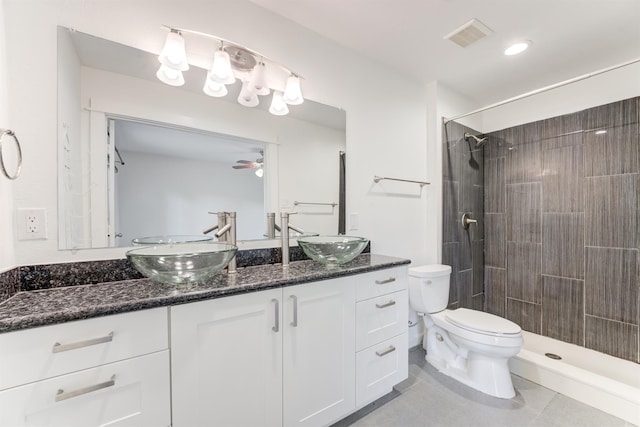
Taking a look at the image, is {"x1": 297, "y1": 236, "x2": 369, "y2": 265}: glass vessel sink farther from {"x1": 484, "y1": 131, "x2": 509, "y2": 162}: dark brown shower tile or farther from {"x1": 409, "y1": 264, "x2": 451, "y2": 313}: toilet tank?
{"x1": 484, "y1": 131, "x2": 509, "y2": 162}: dark brown shower tile

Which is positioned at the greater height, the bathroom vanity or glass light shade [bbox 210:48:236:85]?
glass light shade [bbox 210:48:236:85]

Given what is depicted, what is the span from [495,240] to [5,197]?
3.52m

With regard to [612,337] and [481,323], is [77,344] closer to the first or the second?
[481,323]

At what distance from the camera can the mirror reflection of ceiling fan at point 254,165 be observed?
60.2 inches

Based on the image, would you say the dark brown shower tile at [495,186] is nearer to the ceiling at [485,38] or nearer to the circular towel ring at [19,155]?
the ceiling at [485,38]

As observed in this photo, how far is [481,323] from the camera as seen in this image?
1804mm

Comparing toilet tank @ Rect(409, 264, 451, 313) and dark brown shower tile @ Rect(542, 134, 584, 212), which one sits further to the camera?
dark brown shower tile @ Rect(542, 134, 584, 212)

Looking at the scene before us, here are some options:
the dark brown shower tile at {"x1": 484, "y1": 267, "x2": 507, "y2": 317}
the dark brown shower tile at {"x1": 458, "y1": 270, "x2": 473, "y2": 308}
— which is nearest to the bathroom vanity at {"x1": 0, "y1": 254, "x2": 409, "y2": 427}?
the dark brown shower tile at {"x1": 458, "y1": 270, "x2": 473, "y2": 308}

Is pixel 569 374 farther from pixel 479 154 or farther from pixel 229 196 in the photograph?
pixel 229 196

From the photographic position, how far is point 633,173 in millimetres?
1947

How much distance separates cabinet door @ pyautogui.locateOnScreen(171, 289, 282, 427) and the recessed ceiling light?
237 cm

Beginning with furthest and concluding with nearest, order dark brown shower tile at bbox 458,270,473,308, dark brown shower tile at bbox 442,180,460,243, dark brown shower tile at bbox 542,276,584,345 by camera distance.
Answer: dark brown shower tile at bbox 458,270,473,308
dark brown shower tile at bbox 442,180,460,243
dark brown shower tile at bbox 542,276,584,345

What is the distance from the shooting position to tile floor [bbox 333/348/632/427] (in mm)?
1485

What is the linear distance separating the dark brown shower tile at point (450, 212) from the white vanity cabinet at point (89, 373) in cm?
226
